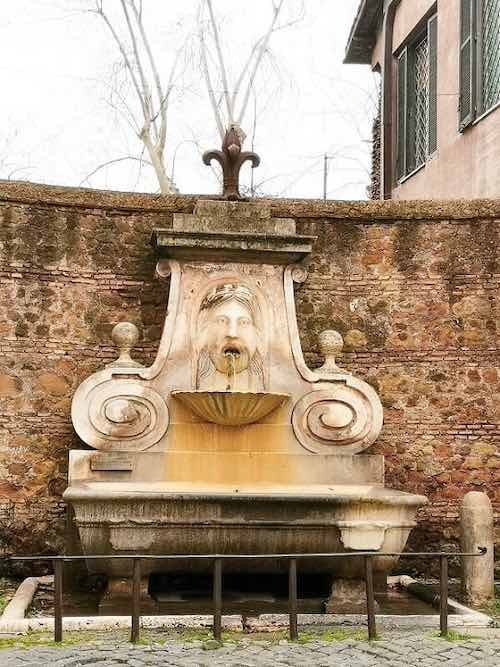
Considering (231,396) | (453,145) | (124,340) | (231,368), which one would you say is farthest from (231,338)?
(453,145)

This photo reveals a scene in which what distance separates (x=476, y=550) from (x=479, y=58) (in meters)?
6.44

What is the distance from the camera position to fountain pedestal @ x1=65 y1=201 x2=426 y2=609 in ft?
26.3

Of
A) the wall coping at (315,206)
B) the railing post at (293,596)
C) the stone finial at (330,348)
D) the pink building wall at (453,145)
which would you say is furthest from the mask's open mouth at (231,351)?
the pink building wall at (453,145)

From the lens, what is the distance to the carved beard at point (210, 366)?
330 inches

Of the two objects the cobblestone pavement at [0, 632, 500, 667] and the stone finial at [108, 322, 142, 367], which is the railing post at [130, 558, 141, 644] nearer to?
the cobblestone pavement at [0, 632, 500, 667]

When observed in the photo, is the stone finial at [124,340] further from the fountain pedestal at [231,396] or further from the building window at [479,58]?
the building window at [479,58]

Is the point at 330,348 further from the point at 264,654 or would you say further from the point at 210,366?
the point at 264,654

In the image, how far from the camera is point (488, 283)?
366 inches

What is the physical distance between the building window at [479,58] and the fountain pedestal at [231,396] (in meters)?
3.89

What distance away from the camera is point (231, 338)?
8.24 m

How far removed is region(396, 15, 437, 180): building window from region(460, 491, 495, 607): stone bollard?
706cm

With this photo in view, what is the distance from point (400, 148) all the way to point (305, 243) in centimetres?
650

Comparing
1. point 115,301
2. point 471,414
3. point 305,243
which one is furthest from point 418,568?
point 115,301

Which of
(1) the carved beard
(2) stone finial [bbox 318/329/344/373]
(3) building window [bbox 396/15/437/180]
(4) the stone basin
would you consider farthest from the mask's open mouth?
(3) building window [bbox 396/15/437/180]
